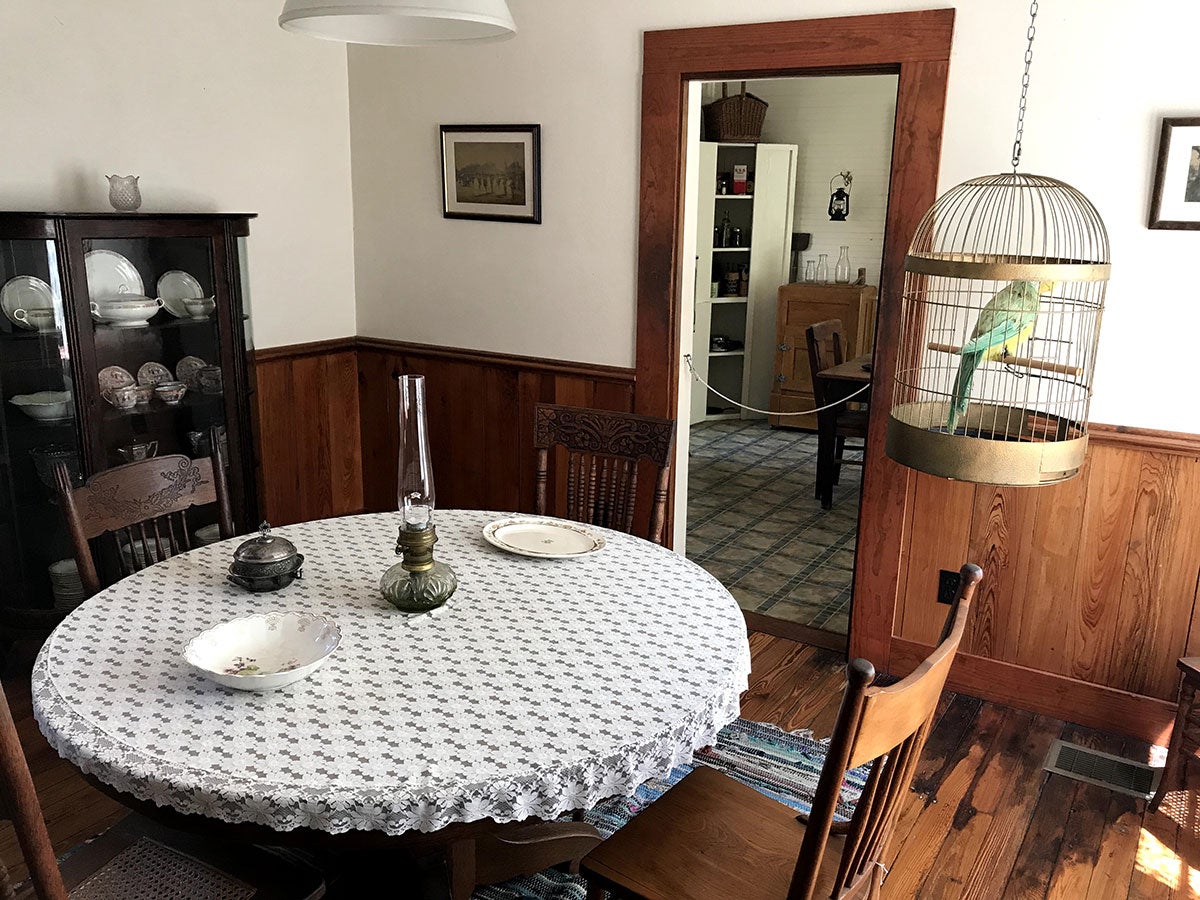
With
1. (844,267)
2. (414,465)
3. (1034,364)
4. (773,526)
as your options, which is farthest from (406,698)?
(844,267)

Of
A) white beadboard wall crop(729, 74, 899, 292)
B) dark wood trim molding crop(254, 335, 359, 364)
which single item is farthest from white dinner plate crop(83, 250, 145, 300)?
white beadboard wall crop(729, 74, 899, 292)

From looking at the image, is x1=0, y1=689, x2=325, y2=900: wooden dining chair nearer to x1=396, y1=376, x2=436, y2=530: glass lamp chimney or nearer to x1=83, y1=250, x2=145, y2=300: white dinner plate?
x1=396, y1=376, x2=436, y2=530: glass lamp chimney

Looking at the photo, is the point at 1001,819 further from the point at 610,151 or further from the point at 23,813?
the point at 610,151

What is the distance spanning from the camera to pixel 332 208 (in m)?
4.06

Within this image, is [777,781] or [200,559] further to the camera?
[777,781]

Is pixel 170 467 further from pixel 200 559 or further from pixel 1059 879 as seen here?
pixel 1059 879

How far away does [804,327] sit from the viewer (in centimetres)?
655

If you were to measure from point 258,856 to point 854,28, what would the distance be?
264cm

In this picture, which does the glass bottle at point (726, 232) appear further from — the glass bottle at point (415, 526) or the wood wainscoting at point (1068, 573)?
the glass bottle at point (415, 526)

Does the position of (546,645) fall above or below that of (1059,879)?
above

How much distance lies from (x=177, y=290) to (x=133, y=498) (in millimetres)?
1195

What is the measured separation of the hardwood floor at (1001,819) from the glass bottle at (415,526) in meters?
1.16

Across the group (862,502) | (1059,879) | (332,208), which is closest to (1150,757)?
(1059,879)

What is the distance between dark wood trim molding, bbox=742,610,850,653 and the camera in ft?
11.2
